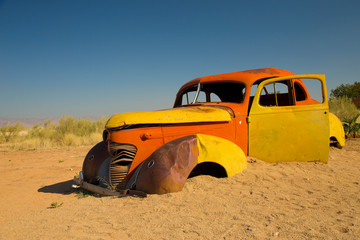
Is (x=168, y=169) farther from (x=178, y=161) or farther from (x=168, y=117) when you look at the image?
(x=168, y=117)

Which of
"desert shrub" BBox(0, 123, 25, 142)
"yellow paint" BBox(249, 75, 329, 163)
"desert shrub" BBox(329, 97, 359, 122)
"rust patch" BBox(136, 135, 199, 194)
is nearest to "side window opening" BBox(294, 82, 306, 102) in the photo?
"yellow paint" BBox(249, 75, 329, 163)

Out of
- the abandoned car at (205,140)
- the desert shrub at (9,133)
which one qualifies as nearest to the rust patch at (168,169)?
the abandoned car at (205,140)

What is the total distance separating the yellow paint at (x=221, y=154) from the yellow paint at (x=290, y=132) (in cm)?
66

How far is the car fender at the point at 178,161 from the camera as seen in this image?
307 centimetres

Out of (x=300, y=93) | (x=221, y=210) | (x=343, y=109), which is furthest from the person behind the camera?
(x=343, y=109)

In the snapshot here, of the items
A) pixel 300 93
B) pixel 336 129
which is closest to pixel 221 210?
pixel 300 93

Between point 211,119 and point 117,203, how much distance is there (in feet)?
5.59

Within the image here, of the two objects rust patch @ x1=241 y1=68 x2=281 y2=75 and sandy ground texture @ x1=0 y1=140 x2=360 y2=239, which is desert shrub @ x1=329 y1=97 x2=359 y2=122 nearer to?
rust patch @ x1=241 y1=68 x2=281 y2=75

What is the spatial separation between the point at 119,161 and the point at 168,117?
0.90 m

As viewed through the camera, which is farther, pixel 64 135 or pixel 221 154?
pixel 64 135

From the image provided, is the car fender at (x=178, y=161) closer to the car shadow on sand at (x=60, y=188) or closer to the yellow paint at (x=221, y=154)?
the yellow paint at (x=221, y=154)

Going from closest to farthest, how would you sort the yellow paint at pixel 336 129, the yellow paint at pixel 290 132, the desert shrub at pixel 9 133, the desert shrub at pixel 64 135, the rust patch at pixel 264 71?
the yellow paint at pixel 290 132 < the rust patch at pixel 264 71 < the yellow paint at pixel 336 129 < the desert shrub at pixel 64 135 < the desert shrub at pixel 9 133

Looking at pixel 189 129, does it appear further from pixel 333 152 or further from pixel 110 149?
pixel 333 152

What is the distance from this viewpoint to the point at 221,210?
2.67m
